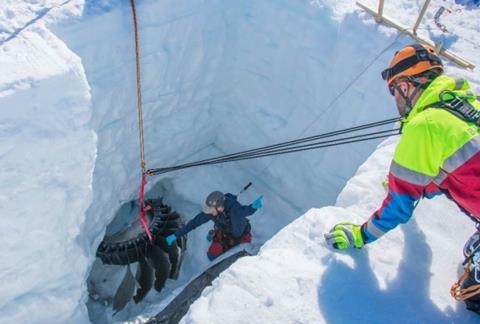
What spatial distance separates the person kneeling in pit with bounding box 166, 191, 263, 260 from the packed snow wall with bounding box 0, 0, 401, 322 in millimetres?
526

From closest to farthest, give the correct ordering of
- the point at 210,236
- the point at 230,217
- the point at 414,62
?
the point at 414,62, the point at 230,217, the point at 210,236

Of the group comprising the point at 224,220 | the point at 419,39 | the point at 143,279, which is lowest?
the point at 143,279

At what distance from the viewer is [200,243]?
518 cm

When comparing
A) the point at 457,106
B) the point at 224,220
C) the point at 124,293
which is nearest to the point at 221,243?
the point at 224,220

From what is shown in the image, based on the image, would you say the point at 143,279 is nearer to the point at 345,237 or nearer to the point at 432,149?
the point at 345,237

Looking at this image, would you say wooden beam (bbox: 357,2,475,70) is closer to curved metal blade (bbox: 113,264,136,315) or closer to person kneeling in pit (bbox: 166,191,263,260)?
person kneeling in pit (bbox: 166,191,263,260)

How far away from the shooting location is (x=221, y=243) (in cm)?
480

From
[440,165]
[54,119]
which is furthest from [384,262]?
[54,119]

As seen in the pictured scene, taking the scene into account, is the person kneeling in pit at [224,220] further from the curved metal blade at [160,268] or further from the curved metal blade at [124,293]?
the curved metal blade at [124,293]

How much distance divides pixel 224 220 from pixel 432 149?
9.14 feet

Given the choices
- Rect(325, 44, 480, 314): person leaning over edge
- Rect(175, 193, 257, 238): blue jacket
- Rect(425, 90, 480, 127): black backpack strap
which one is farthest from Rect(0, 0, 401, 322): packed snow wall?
Rect(425, 90, 480, 127): black backpack strap

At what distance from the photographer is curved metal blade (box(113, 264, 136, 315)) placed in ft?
14.5

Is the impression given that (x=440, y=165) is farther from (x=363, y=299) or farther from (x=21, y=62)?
(x=21, y=62)

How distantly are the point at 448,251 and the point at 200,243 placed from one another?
322cm
